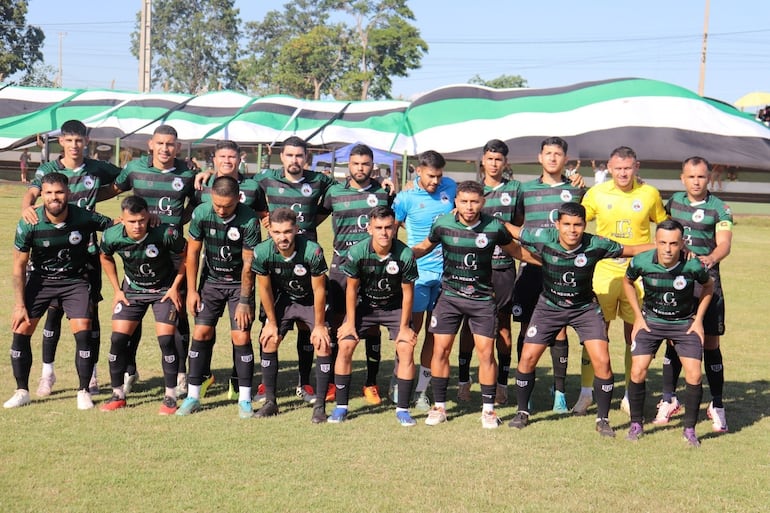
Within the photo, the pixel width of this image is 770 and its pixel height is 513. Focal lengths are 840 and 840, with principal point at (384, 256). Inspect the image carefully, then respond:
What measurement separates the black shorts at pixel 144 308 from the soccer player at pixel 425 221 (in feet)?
7.09

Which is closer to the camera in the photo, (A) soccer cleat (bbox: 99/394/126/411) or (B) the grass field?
(B) the grass field

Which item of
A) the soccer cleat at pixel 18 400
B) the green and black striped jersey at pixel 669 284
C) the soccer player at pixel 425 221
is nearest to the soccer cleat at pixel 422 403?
the soccer player at pixel 425 221

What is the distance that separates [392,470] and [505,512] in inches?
37.9

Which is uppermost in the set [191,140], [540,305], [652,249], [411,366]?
[191,140]

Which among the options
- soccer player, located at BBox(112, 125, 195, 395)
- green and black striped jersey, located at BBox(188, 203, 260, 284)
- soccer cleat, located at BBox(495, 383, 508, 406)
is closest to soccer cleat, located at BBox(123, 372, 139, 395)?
soccer player, located at BBox(112, 125, 195, 395)

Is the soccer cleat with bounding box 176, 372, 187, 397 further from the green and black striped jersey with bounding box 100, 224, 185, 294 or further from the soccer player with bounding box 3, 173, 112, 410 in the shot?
the green and black striped jersey with bounding box 100, 224, 185, 294

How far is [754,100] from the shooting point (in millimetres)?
47219

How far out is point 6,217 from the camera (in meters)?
23.6

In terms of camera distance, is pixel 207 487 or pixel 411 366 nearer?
pixel 207 487

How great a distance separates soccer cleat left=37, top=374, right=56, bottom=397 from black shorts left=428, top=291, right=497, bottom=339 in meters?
3.45

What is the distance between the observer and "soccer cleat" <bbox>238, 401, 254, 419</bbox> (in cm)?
700

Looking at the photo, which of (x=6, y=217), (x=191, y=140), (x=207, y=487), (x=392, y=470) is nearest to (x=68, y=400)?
(x=207, y=487)

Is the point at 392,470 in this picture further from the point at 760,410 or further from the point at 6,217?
the point at 6,217

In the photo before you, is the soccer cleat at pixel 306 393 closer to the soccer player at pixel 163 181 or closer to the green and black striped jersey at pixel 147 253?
the soccer player at pixel 163 181
